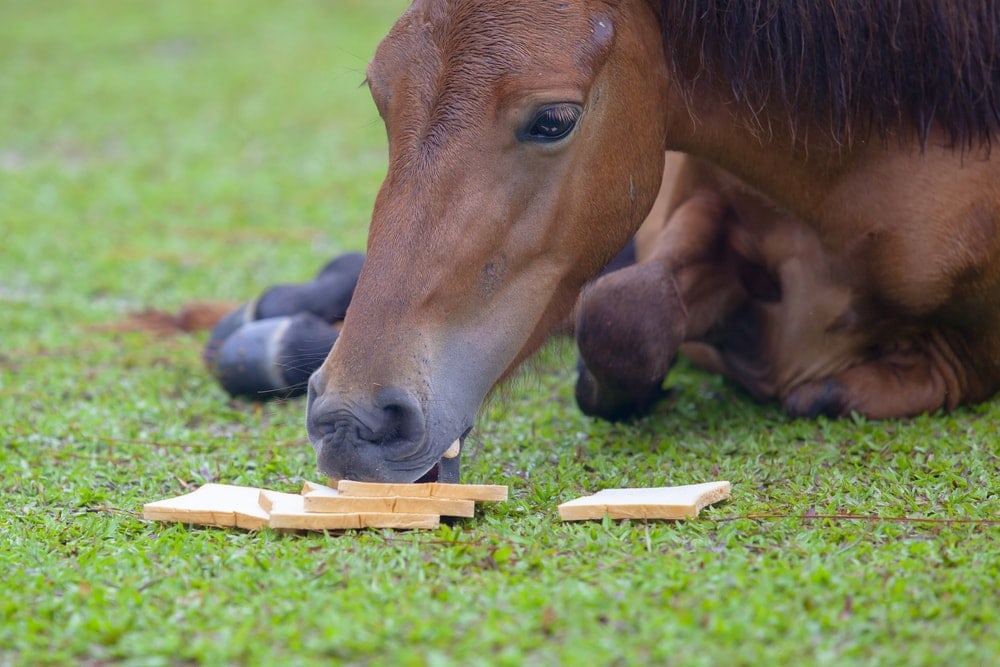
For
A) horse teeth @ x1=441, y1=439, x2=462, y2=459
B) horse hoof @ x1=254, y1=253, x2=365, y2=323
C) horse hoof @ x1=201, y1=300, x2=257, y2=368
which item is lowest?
horse hoof @ x1=201, y1=300, x2=257, y2=368

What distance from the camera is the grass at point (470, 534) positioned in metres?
2.26

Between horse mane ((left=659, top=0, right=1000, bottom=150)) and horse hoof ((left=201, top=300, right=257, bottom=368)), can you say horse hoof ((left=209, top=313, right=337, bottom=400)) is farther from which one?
horse mane ((left=659, top=0, right=1000, bottom=150))

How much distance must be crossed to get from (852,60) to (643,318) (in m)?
0.93

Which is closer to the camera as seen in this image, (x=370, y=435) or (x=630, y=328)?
(x=370, y=435)

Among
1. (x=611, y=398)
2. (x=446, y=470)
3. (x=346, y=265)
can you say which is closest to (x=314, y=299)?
(x=346, y=265)

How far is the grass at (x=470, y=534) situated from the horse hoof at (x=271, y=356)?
0.36 feet

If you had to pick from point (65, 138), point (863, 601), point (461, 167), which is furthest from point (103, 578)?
point (65, 138)

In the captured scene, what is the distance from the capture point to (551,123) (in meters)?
2.93

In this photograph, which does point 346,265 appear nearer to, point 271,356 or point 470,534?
point 271,356

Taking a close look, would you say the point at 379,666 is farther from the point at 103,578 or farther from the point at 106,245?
the point at 106,245

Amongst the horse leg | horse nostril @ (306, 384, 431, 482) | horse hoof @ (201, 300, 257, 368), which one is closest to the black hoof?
the horse leg

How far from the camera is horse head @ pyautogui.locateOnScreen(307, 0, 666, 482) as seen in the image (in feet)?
9.11

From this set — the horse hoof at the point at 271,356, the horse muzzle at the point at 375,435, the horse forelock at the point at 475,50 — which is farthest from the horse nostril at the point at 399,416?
the horse hoof at the point at 271,356

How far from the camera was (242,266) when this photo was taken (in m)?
6.40
